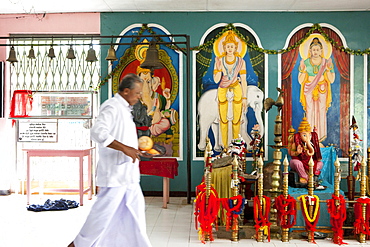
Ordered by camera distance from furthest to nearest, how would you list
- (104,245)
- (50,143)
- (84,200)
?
(50,143)
(84,200)
(104,245)

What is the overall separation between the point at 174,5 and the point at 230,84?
181cm

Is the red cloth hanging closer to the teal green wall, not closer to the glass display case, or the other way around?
the glass display case

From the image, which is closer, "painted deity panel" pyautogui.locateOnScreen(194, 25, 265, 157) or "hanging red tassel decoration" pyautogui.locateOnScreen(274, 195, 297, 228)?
"hanging red tassel decoration" pyautogui.locateOnScreen(274, 195, 297, 228)

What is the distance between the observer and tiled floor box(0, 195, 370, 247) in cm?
521

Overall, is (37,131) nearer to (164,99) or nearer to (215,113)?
(164,99)

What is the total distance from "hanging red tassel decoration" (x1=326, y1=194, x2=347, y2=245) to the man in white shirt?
248cm

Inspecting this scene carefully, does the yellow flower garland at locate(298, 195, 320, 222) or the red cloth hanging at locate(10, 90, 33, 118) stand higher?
the red cloth hanging at locate(10, 90, 33, 118)

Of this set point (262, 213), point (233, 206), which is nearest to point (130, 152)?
point (233, 206)

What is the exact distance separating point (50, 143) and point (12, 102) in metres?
1.06

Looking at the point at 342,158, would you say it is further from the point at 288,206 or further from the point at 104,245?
the point at 104,245

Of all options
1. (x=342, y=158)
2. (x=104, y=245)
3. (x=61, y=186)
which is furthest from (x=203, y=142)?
(x=104, y=245)

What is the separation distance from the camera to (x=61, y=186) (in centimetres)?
887

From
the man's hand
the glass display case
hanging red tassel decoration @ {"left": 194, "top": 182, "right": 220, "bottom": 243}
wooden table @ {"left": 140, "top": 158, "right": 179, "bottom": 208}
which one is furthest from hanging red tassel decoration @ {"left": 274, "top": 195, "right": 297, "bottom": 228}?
the glass display case

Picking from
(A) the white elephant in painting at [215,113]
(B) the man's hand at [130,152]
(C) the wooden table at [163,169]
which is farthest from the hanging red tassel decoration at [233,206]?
(A) the white elephant in painting at [215,113]
